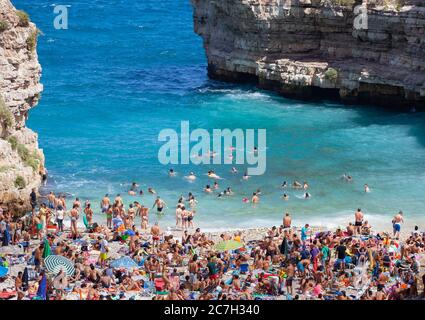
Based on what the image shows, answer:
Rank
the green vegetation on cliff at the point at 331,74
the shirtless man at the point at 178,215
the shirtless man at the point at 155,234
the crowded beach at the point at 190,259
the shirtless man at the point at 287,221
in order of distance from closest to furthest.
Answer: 1. the crowded beach at the point at 190,259
2. the shirtless man at the point at 155,234
3. the shirtless man at the point at 287,221
4. the shirtless man at the point at 178,215
5. the green vegetation on cliff at the point at 331,74

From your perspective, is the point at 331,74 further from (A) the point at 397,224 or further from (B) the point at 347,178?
(A) the point at 397,224

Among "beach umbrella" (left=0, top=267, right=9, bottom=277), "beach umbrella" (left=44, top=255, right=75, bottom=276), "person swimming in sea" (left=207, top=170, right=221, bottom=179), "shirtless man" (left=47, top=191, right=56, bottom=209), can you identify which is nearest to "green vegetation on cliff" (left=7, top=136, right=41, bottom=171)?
"shirtless man" (left=47, top=191, right=56, bottom=209)

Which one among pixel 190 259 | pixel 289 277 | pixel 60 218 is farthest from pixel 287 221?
pixel 60 218

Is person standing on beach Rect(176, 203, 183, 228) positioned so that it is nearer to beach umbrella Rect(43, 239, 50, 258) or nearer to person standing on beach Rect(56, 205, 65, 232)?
person standing on beach Rect(56, 205, 65, 232)

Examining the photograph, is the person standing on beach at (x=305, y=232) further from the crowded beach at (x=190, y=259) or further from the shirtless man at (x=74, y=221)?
the shirtless man at (x=74, y=221)

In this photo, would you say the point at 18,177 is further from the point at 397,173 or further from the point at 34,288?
the point at 397,173

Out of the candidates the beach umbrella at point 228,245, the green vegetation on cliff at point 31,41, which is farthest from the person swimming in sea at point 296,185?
the green vegetation on cliff at point 31,41

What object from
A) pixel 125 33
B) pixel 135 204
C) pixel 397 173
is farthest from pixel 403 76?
pixel 125 33
